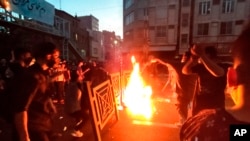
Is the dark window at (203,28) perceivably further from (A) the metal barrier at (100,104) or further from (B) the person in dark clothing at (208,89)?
(B) the person in dark clothing at (208,89)

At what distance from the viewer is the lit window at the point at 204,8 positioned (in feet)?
113

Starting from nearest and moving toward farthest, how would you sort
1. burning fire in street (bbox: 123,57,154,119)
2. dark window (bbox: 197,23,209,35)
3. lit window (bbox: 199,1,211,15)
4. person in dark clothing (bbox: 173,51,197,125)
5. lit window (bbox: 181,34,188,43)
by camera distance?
person in dark clothing (bbox: 173,51,197,125), burning fire in street (bbox: 123,57,154,119), lit window (bbox: 199,1,211,15), dark window (bbox: 197,23,209,35), lit window (bbox: 181,34,188,43)

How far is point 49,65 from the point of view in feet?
9.99

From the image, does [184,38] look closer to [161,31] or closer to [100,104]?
[161,31]

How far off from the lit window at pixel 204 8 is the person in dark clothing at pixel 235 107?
37040mm

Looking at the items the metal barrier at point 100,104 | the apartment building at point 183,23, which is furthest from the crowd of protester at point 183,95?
the apartment building at point 183,23

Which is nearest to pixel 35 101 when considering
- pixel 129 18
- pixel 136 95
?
pixel 136 95

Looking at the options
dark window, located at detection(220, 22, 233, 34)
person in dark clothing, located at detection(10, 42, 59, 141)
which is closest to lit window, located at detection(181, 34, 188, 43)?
dark window, located at detection(220, 22, 233, 34)

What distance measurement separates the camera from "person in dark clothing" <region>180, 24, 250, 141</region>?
3.44 feet

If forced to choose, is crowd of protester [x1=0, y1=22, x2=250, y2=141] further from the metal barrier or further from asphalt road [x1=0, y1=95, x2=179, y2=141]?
the metal barrier

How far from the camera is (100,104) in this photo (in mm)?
5262

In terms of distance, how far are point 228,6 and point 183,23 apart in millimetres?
7372

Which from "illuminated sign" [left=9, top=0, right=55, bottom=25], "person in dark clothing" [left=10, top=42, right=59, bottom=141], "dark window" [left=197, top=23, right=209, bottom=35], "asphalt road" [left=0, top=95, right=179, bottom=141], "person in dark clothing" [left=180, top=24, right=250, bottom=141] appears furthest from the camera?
"dark window" [left=197, top=23, right=209, bottom=35]

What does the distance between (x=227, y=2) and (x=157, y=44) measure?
515 inches
